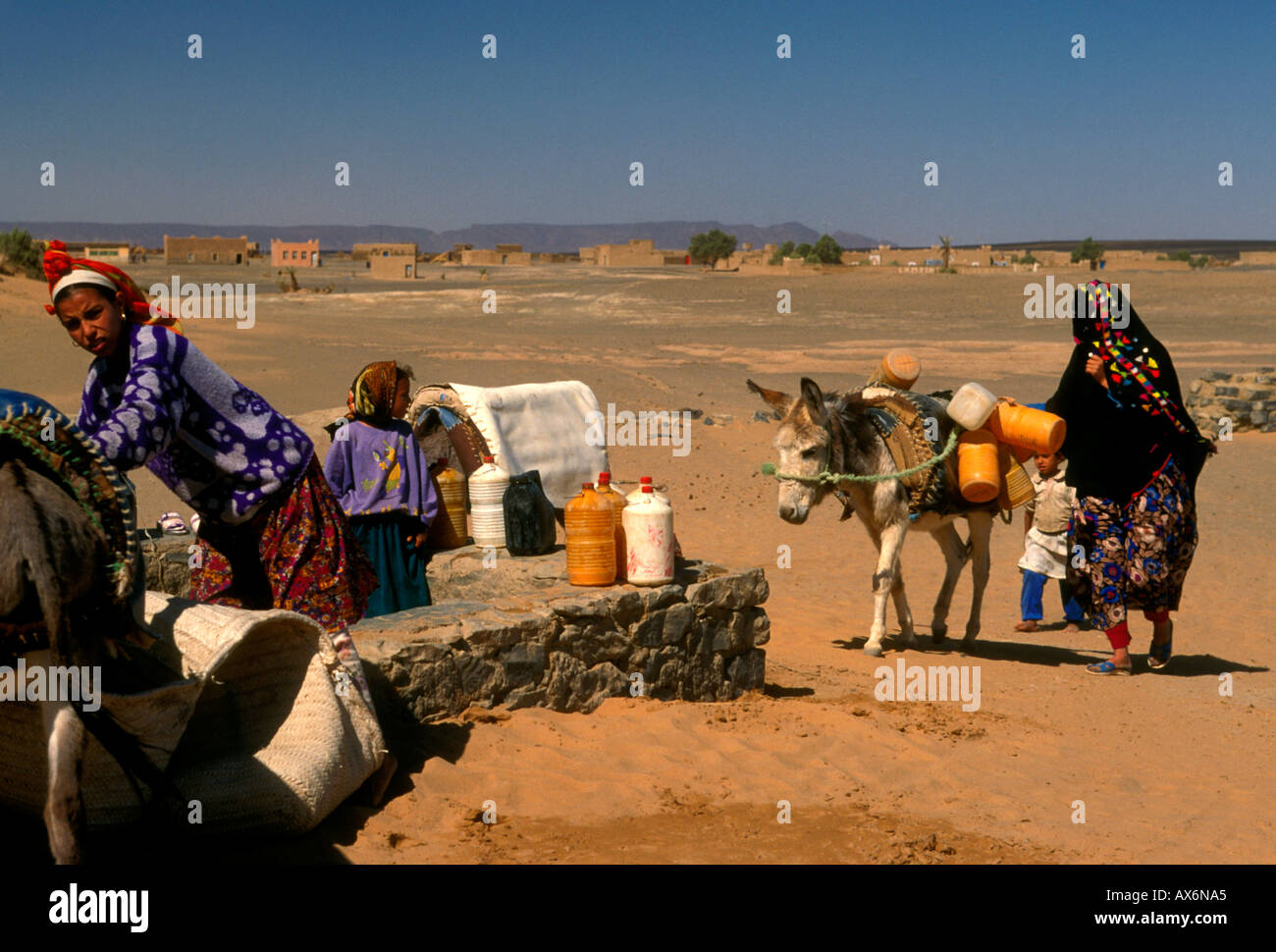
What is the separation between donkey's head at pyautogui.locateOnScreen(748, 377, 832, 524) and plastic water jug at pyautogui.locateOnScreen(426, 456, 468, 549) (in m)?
1.96

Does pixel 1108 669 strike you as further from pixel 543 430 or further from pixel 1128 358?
pixel 543 430

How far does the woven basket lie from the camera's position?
369cm

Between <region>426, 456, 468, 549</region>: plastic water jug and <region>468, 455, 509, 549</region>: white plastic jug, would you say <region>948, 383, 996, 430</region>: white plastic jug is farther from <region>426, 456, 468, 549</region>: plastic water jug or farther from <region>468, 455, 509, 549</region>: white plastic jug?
<region>426, 456, 468, 549</region>: plastic water jug

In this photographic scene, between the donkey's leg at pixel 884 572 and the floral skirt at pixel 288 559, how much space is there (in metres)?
4.57

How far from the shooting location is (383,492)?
700 cm

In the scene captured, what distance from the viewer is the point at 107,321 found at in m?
4.08

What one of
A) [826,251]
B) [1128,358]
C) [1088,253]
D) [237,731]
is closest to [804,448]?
[1128,358]

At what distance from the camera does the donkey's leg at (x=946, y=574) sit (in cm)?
905

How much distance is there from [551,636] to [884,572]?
338 centimetres

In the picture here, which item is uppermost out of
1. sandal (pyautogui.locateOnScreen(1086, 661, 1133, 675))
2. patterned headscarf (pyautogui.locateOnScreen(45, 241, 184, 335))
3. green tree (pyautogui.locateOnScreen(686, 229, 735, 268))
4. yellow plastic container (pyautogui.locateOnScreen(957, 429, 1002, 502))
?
green tree (pyautogui.locateOnScreen(686, 229, 735, 268))

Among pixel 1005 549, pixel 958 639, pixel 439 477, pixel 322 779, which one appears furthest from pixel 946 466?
pixel 322 779

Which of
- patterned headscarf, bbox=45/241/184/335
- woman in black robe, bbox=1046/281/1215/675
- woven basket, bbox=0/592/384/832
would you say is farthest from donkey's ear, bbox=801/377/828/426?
patterned headscarf, bbox=45/241/184/335

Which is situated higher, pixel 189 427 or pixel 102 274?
pixel 102 274

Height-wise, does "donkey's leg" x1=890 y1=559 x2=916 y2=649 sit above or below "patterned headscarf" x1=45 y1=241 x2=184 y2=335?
below
